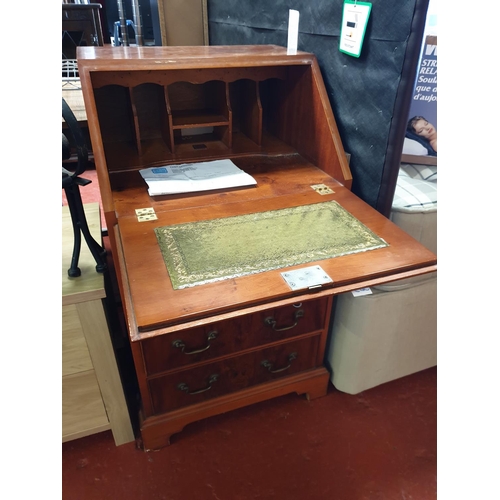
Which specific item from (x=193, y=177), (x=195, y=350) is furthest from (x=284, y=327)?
(x=193, y=177)

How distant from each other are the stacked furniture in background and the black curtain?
0.44ft

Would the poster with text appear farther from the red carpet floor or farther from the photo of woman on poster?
the red carpet floor

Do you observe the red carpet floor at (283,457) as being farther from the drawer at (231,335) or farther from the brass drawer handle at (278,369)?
the drawer at (231,335)

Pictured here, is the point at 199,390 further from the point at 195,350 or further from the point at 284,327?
the point at 284,327

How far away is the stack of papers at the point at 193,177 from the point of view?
117 centimetres

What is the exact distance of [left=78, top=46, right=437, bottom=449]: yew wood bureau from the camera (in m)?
0.82

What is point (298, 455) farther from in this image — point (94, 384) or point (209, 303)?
point (209, 303)

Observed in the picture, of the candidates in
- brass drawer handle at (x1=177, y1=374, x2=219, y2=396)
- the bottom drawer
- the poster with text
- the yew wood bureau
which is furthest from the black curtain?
the bottom drawer

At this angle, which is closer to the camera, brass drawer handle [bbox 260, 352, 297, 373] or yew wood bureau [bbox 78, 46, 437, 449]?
yew wood bureau [bbox 78, 46, 437, 449]

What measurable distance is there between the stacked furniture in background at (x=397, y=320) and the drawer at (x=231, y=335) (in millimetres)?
133

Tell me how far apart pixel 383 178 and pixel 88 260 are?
85 centimetres

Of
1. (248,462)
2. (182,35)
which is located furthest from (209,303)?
(182,35)

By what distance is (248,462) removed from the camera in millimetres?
1295

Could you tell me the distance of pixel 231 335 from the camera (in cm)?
119
